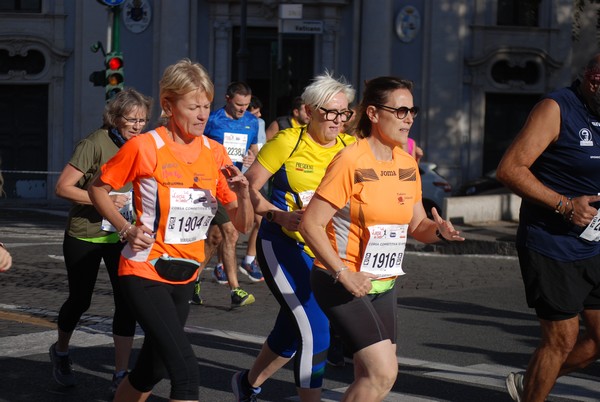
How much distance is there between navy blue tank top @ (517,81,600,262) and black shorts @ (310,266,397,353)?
0.92 m

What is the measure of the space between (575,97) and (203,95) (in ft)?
6.06

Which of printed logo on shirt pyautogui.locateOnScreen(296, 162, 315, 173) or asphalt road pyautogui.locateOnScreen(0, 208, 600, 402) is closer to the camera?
printed logo on shirt pyautogui.locateOnScreen(296, 162, 315, 173)

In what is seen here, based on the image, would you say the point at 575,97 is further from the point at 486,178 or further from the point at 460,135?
the point at 460,135

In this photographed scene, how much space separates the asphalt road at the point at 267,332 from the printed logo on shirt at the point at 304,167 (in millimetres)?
1312

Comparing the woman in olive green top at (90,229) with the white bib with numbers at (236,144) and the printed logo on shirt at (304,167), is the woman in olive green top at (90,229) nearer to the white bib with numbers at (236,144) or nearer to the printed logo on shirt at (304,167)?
the printed logo on shirt at (304,167)

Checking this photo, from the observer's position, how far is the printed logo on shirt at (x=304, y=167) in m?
6.62

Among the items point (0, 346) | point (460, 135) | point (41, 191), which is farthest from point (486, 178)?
point (0, 346)

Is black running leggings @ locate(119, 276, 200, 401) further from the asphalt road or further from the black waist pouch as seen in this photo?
the asphalt road

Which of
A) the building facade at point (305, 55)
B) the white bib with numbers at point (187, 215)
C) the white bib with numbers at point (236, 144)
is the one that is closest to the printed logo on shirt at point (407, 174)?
the white bib with numbers at point (187, 215)

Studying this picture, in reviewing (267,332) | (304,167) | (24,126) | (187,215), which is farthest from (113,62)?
(187,215)

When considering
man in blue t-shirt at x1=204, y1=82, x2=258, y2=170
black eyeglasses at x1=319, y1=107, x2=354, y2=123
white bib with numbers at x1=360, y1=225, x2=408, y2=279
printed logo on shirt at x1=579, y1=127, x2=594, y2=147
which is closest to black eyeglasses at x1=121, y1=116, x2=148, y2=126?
black eyeglasses at x1=319, y1=107, x2=354, y2=123

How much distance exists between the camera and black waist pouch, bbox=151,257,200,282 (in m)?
5.29

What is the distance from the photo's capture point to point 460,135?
32281mm

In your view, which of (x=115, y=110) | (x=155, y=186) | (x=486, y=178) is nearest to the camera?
(x=155, y=186)
